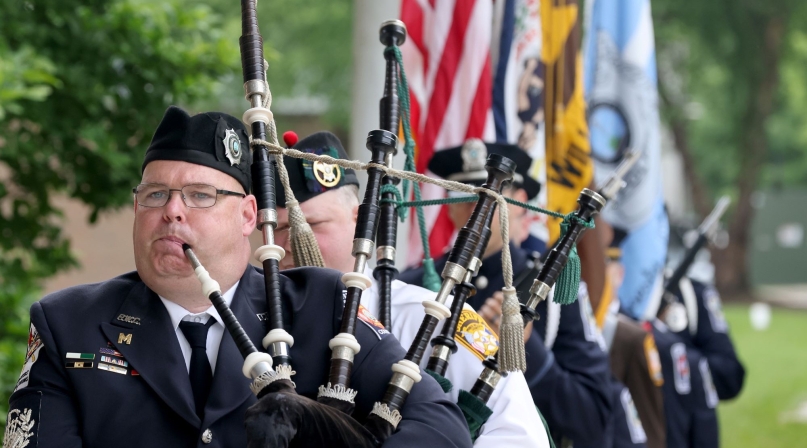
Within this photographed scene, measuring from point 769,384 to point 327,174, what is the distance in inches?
615

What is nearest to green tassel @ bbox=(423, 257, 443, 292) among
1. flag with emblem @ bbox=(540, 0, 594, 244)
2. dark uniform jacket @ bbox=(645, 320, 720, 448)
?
flag with emblem @ bbox=(540, 0, 594, 244)

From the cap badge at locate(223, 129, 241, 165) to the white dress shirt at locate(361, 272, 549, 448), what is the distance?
83cm

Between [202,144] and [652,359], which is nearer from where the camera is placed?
[202,144]

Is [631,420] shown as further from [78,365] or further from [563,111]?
[78,365]

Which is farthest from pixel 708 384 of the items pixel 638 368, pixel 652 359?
pixel 638 368

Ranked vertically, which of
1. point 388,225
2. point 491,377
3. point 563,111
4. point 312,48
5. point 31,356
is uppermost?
point 312,48

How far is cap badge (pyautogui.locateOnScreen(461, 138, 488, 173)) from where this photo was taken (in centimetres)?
458

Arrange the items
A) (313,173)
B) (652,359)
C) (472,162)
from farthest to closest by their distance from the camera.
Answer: (652,359) → (472,162) → (313,173)

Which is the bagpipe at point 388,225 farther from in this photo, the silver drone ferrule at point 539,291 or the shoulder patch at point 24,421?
the shoulder patch at point 24,421

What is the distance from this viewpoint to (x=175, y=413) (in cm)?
249

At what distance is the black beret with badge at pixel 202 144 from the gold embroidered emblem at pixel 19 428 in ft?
2.13

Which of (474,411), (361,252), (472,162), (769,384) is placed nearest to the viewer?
(361,252)

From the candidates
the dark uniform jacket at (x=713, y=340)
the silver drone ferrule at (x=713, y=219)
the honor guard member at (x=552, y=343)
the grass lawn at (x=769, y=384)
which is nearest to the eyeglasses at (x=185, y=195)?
the honor guard member at (x=552, y=343)

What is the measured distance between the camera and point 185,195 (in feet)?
8.23
